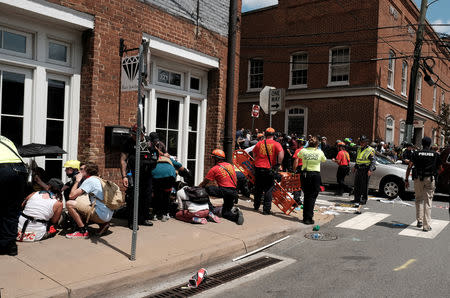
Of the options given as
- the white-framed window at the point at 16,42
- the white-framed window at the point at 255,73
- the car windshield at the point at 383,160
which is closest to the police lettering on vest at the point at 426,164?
the car windshield at the point at 383,160

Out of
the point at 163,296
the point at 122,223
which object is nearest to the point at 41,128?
the point at 122,223

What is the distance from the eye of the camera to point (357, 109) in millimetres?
19062

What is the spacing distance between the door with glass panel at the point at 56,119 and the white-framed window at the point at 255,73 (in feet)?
56.1

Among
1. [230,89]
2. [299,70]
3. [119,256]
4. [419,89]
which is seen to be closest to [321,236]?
[119,256]

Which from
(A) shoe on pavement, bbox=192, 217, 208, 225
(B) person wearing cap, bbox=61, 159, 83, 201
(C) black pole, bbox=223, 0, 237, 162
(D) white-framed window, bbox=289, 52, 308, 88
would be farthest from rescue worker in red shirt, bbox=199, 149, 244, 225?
(D) white-framed window, bbox=289, 52, 308, 88

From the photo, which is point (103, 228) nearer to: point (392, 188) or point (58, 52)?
point (58, 52)

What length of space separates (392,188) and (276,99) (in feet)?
17.5

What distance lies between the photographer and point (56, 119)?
6543 mm

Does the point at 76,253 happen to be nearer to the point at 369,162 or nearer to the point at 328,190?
the point at 369,162

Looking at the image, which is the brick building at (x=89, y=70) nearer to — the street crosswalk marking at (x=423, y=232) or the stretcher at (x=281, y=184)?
the stretcher at (x=281, y=184)

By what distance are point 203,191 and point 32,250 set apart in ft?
9.91

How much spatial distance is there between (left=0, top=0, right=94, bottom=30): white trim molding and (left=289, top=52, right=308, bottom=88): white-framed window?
16198 mm

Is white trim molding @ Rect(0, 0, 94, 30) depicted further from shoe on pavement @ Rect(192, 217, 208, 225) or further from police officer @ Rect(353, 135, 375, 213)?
police officer @ Rect(353, 135, 375, 213)

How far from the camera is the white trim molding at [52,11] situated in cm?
555
